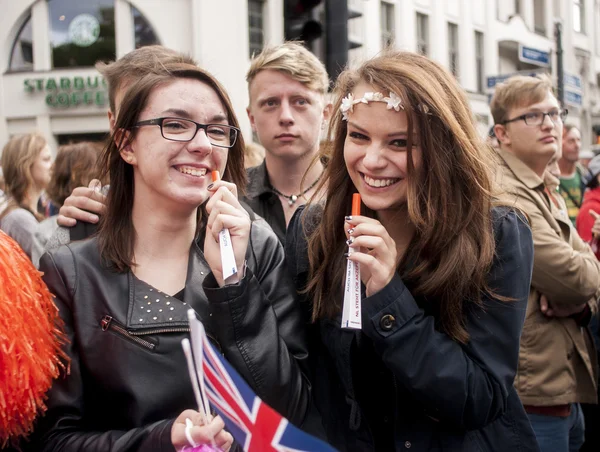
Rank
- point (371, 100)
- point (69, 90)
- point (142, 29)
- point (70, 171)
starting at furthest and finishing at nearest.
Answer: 1. point (69, 90)
2. point (142, 29)
3. point (70, 171)
4. point (371, 100)

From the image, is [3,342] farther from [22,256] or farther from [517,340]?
[517,340]

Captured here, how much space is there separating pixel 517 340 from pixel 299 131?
5.26ft

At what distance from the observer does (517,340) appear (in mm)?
1779

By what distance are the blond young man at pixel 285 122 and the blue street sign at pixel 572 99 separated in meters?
5.75

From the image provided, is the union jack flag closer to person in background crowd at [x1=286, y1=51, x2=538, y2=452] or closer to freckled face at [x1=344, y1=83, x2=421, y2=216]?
person in background crowd at [x1=286, y1=51, x2=538, y2=452]

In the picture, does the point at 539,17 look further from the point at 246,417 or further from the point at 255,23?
the point at 246,417

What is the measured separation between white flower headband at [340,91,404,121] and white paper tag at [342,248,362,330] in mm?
387

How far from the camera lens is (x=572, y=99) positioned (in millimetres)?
8242

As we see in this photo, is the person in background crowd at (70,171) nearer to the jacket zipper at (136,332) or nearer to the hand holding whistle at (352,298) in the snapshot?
the jacket zipper at (136,332)

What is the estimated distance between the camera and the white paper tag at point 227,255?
1646mm

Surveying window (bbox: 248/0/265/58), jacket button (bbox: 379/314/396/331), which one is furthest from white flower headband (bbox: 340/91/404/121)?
window (bbox: 248/0/265/58)

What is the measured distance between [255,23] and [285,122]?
13.3 meters

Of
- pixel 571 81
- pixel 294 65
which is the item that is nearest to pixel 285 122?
pixel 294 65

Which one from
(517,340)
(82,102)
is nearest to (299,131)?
(517,340)
